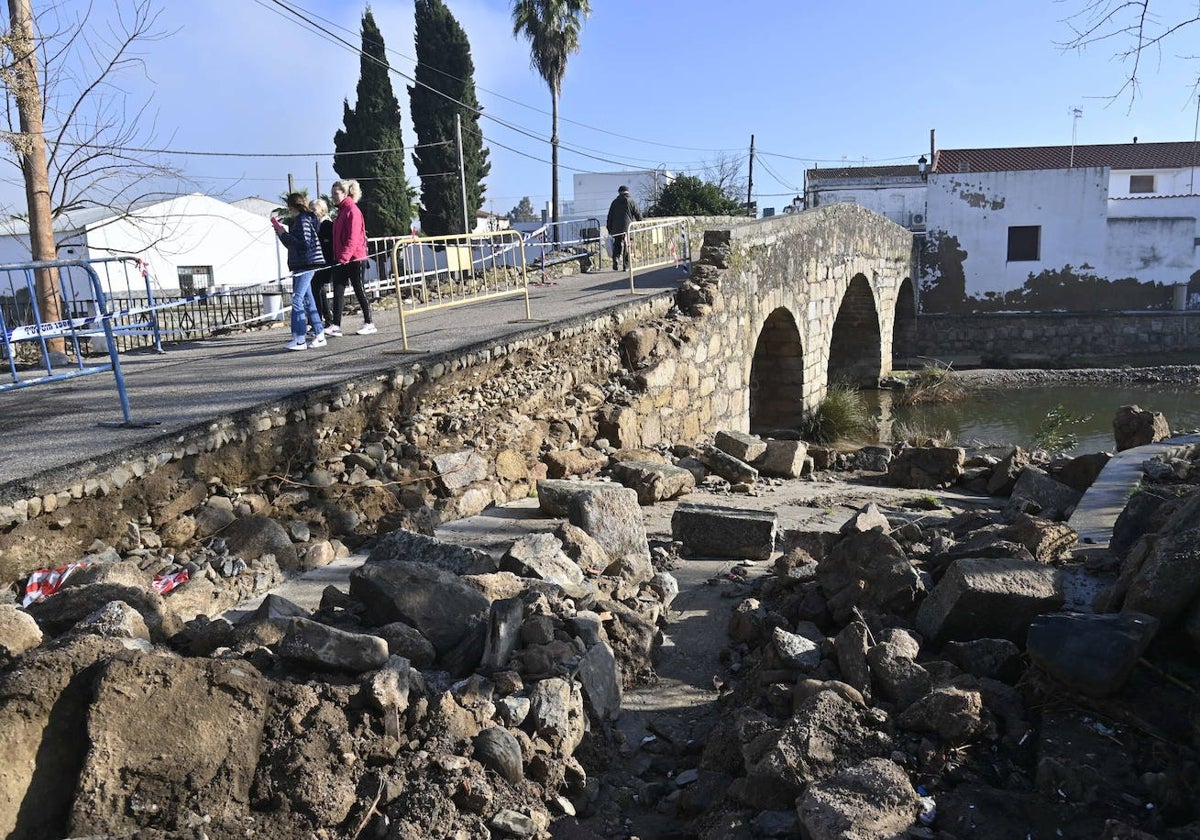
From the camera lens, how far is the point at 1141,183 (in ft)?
120

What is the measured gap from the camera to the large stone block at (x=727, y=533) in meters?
5.95

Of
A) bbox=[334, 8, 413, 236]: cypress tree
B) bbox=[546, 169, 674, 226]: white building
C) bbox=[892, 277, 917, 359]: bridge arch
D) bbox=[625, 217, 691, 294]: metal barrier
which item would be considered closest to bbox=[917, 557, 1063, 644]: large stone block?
bbox=[625, 217, 691, 294]: metal barrier

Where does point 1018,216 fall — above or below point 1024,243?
above

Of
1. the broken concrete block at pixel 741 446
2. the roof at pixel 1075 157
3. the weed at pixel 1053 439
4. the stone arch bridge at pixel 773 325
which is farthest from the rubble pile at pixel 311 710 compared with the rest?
the roof at pixel 1075 157

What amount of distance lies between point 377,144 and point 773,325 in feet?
68.7

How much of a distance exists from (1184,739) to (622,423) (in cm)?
614

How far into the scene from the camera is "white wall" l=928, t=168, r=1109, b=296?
89.7 feet

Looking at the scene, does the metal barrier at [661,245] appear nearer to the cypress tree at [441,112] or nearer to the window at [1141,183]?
the cypress tree at [441,112]

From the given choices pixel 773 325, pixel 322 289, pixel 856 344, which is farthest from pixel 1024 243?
pixel 322 289

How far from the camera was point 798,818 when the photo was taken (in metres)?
2.72

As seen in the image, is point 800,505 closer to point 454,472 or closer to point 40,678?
point 454,472

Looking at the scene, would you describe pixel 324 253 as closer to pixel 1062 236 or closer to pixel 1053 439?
pixel 1053 439

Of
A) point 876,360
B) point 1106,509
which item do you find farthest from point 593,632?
point 876,360

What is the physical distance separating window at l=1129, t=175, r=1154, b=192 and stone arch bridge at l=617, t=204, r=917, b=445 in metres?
19.2
